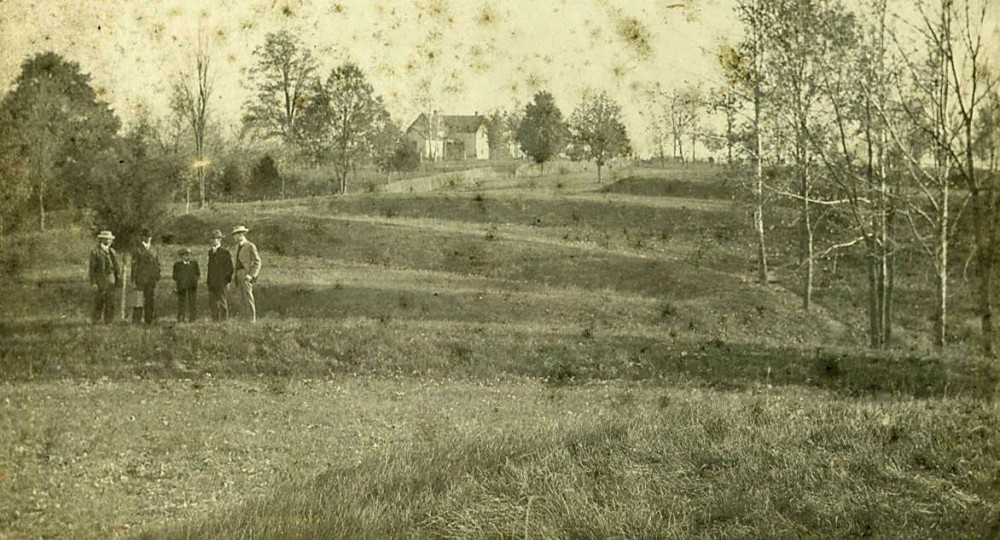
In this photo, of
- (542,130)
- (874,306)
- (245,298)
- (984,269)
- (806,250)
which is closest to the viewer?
(984,269)

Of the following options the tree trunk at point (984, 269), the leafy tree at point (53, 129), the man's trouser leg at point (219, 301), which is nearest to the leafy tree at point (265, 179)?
the man's trouser leg at point (219, 301)

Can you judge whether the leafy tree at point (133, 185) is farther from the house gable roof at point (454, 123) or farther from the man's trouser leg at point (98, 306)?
the house gable roof at point (454, 123)

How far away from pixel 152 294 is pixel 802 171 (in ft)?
40.1

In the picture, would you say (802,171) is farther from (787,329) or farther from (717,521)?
(717,521)

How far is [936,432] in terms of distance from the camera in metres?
5.54

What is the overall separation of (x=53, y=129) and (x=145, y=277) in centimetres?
357

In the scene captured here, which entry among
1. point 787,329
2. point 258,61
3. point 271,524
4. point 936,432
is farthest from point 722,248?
point 271,524

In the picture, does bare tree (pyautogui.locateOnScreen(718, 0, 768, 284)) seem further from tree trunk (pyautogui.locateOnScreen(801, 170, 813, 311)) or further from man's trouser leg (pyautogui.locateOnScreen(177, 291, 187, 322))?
man's trouser leg (pyautogui.locateOnScreen(177, 291, 187, 322))

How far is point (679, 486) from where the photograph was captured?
527cm

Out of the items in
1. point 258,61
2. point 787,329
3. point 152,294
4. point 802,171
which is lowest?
point 787,329

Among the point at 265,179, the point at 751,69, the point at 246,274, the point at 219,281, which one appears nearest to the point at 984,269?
the point at 751,69

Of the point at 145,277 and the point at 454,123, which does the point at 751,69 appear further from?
the point at 145,277

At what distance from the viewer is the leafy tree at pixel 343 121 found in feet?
36.0

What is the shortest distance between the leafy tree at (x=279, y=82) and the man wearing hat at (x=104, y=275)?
315cm
